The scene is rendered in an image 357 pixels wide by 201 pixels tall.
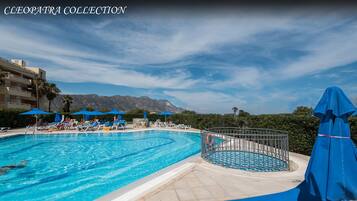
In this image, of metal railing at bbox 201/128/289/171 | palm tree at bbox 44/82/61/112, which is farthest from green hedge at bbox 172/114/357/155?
palm tree at bbox 44/82/61/112

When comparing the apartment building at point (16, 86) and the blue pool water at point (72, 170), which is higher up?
the apartment building at point (16, 86)

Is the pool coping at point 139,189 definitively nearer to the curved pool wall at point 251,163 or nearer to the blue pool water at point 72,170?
the blue pool water at point 72,170

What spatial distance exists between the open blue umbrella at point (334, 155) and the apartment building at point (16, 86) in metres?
36.3

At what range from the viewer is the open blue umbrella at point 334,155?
3.30 meters

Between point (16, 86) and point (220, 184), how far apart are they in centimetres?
4250

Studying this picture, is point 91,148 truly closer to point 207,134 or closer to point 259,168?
point 207,134

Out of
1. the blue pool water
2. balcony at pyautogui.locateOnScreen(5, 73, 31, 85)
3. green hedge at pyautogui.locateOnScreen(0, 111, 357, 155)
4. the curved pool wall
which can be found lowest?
the blue pool water

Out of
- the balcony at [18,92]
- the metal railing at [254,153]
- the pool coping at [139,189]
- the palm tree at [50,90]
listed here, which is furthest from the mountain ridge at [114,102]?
the pool coping at [139,189]

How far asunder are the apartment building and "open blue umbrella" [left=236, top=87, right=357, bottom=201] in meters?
36.3

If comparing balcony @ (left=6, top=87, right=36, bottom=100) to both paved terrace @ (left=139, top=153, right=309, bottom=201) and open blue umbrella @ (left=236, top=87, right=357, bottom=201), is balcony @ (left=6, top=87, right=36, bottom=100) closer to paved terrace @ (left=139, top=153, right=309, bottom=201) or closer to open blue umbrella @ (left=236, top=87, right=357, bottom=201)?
paved terrace @ (left=139, top=153, right=309, bottom=201)

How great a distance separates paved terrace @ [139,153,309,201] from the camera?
4094 millimetres

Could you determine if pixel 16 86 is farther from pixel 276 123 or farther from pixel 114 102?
pixel 114 102

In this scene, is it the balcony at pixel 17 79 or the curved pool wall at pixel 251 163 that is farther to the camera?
the balcony at pixel 17 79

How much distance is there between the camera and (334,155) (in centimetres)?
337
